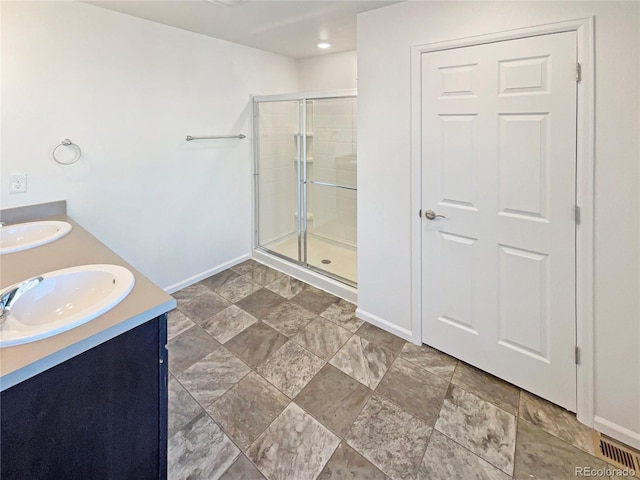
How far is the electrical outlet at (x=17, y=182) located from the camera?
2.05m

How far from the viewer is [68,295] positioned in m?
1.29

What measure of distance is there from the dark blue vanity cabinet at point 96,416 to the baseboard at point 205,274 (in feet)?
6.95

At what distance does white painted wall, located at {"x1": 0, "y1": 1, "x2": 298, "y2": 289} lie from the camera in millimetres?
2070

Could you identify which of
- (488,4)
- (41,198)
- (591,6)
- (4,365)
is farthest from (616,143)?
(41,198)

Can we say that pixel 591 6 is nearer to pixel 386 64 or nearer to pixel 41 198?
pixel 386 64

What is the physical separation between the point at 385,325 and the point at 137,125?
2440mm

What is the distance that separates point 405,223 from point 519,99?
0.92m

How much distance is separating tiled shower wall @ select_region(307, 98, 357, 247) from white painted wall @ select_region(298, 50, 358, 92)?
0.56m

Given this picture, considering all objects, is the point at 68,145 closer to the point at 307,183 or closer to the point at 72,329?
the point at 72,329

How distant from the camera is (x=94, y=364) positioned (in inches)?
38.7

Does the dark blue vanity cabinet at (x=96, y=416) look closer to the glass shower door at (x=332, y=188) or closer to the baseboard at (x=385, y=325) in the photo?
the baseboard at (x=385, y=325)

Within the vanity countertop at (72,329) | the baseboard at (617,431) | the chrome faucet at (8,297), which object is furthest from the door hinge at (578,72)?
the chrome faucet at (8,297)

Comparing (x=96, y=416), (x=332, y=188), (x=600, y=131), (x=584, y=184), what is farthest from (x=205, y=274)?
(x=600, y=131)

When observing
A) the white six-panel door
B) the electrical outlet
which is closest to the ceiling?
the white six-panel door
